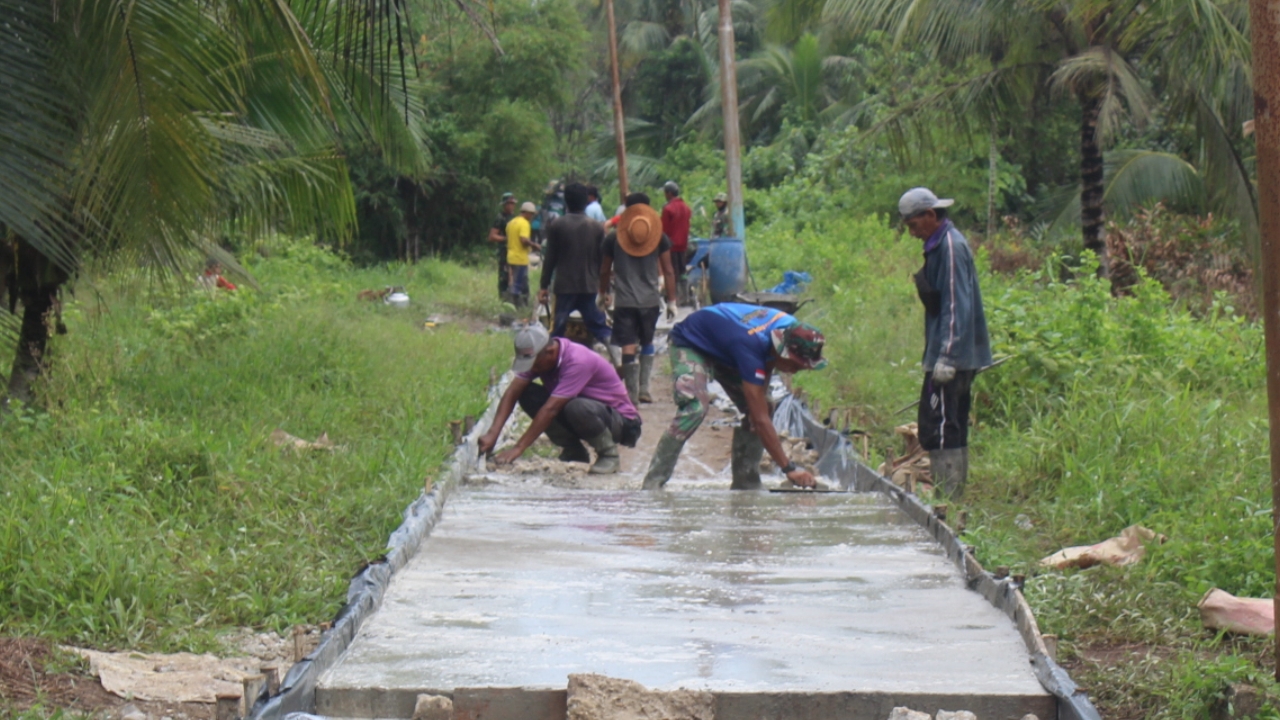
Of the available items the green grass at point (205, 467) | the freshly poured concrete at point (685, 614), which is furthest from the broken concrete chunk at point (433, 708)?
the green grass at point (205, 467)

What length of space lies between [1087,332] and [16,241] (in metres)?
6.46

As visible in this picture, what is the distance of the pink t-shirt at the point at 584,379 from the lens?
742 centimetres

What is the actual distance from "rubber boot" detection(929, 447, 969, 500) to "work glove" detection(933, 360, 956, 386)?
42cm

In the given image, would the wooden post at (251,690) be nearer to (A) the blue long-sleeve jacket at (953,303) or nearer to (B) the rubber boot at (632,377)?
(A) the blue long-sleeve jacket at (953,303)

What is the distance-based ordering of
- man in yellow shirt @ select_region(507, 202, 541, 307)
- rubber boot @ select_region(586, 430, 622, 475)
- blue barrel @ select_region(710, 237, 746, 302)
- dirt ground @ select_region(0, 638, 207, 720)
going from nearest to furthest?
dirt ground @ select_region(0, 638, 207, 720) → rubber boot @ select_region(586, 430, 622, 475) → blue barrel @ select_region(710, 237, 746, 302) → man in yellow shirt @ select_region(507, 202, 541, 307)

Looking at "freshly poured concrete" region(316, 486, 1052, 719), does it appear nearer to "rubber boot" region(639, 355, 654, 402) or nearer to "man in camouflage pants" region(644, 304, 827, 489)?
"man in camouflage pants" region(644, 304, 827, 489)

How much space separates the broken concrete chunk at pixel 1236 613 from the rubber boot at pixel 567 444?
13.5 feet

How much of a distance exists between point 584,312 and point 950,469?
439 centimetres

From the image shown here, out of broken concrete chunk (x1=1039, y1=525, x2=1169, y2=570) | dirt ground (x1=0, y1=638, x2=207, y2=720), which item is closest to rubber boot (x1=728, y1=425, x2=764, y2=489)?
broken concrete chunk (x1=1039, y1=525, x2=1169, y2=570)

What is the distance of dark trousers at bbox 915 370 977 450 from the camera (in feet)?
21.4

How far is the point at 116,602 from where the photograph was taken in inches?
182

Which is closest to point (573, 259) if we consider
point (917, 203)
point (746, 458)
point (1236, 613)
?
point (746, 458)

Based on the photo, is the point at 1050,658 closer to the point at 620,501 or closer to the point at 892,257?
the point at 620,501

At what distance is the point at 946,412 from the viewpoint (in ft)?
21.5
